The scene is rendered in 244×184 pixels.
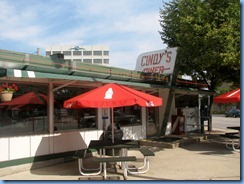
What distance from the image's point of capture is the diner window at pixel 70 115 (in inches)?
368

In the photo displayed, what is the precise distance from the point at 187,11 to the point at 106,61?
294ft

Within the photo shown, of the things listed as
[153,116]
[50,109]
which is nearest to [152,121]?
[153,116]

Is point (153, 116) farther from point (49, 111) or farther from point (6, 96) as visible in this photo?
point (6, 96)

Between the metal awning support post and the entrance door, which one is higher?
the metal awning support post

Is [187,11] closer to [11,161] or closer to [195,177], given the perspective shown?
[195,177]

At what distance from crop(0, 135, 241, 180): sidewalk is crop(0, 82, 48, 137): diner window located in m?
1.13

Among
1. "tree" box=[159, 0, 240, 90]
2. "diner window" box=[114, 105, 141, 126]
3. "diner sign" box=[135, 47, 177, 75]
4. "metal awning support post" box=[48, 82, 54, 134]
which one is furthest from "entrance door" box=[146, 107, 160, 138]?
"metal awning support post" box=[48, 82, 54, 134]

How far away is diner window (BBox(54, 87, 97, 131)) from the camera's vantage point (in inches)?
368

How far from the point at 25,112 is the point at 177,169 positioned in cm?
436

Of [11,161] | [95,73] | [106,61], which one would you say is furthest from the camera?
[106,61]

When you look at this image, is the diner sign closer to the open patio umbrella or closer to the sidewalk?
the sidewalk

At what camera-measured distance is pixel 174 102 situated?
1597 cm

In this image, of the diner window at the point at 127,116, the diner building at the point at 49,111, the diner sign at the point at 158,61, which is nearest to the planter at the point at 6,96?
the diner building at the point at 49,111

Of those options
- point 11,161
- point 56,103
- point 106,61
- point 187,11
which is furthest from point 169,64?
point 106,61
